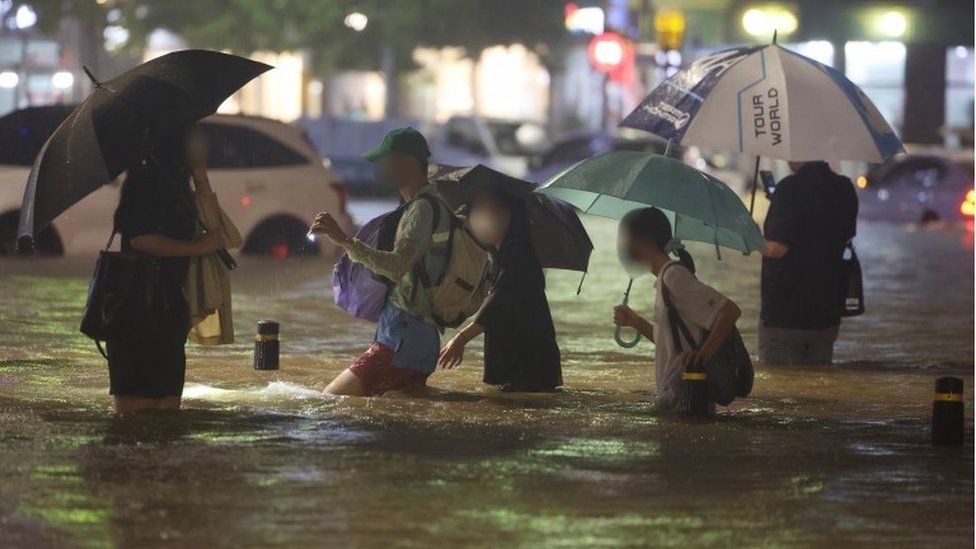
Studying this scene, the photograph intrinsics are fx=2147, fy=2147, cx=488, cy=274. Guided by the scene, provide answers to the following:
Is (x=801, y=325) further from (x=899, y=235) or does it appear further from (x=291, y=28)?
(x=291, y=28)

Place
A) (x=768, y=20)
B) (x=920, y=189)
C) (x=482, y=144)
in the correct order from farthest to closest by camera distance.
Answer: (x=768, y=20) → (x=482, y=144) → (x=920, y=189)

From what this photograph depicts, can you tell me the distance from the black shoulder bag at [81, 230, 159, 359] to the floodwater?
49cm

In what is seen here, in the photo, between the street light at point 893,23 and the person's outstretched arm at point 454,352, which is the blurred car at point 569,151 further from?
the person's outstretched arm at point 454,352

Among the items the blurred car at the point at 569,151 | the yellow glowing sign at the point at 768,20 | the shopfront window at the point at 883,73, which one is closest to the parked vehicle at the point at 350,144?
the blurred car at the point at 569,151

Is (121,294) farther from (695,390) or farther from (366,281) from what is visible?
(695,390)

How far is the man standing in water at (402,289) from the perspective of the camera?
10008mm

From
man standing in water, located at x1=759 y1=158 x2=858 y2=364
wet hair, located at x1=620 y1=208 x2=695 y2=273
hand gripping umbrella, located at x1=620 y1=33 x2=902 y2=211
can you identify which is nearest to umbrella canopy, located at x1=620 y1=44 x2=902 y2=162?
hand gripping umbrella, located at x1=620 y1=33 x2=902 y2=211

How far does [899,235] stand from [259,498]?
2458cm

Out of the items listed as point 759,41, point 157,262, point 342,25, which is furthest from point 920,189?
point 157,262

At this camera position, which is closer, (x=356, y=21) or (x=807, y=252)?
(x=807, y=252)

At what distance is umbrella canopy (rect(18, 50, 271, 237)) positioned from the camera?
28.8ft

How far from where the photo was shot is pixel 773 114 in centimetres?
1147

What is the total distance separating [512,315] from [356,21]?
150ft

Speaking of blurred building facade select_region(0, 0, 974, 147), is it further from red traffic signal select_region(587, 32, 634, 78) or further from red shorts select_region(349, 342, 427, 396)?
red shorts select_region(349, 342, 427, 396)
